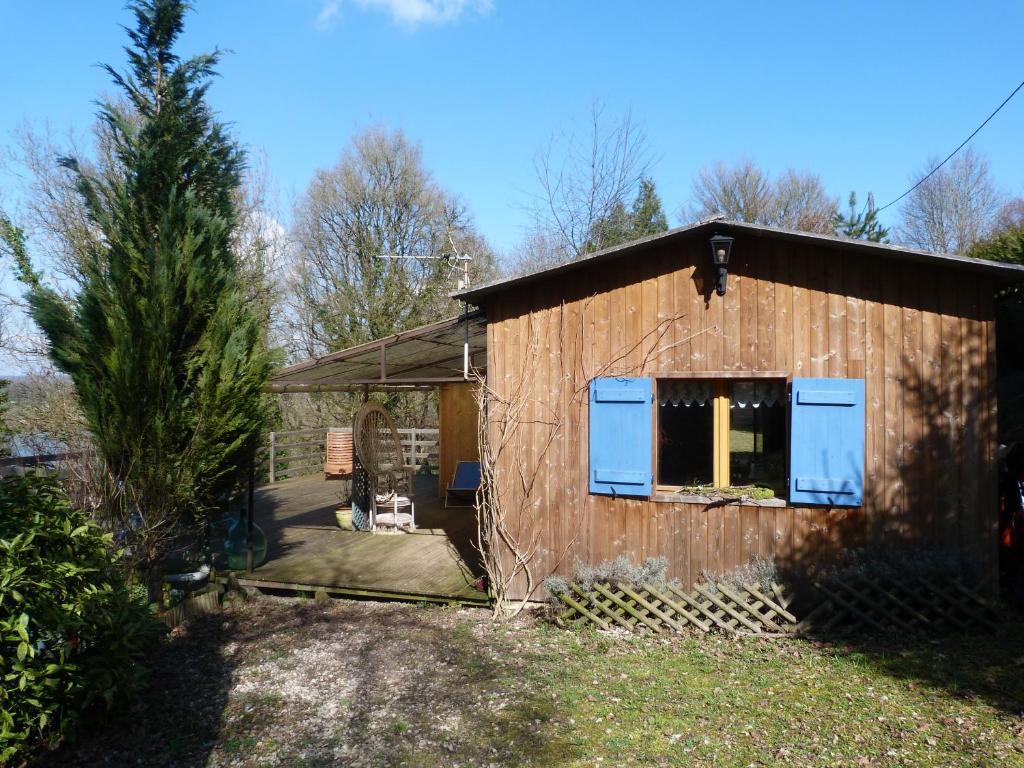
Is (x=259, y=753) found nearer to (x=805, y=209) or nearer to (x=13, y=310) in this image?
(x=13, y=310)

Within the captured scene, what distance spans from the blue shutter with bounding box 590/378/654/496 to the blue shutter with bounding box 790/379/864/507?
1.29 metres

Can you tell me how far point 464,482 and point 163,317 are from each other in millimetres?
6982

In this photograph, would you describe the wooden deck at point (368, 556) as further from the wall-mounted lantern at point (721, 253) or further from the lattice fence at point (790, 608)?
the wall-mounted lantern at point (721, 253)

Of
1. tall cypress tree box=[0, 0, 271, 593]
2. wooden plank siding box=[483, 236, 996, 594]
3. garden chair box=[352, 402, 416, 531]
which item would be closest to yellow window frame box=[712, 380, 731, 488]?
wooden plank siding box=[483, 236, 996, 594]

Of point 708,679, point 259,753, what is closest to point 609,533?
point 708,679

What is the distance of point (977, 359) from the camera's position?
586 centimetres

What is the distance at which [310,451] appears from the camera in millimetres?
18328

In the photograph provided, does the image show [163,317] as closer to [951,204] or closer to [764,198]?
[764,198]

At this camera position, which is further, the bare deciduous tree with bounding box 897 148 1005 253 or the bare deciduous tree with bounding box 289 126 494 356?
the bare deciduous tree with bounding box 897 148 1005 253

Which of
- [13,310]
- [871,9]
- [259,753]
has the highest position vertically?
[871,9]

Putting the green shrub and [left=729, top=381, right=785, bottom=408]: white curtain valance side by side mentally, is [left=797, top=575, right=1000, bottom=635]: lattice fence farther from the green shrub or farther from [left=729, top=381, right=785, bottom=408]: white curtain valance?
the green shrub

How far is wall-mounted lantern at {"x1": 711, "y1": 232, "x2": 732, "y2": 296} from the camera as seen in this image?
19.7 feet

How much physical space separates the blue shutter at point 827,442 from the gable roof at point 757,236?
3.76ft

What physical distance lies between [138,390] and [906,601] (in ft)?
22.4
